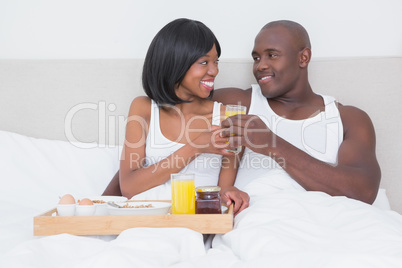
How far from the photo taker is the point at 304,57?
2.23 meters

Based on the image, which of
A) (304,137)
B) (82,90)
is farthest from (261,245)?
(82,90)

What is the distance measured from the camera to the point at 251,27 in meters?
2.51

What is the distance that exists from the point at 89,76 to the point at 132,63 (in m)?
0.24

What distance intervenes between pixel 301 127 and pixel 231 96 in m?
0.35

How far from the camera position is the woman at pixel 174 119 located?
188 cm

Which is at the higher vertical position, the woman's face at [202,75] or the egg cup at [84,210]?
the woman's face at [202,75]

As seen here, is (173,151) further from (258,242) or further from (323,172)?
(258,242)

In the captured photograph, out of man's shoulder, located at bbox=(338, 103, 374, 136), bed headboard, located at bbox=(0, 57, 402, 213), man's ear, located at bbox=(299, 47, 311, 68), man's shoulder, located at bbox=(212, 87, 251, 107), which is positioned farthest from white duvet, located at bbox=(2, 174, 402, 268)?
bed headboard, located at bbox=(0, 57, 402, 213)

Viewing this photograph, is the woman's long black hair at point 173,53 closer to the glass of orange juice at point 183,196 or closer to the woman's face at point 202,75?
the woman's face at point 202,75

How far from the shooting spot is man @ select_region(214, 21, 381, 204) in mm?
1835

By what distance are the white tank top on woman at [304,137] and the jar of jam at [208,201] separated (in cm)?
62

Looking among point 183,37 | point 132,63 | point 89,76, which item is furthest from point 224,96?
point 89,76

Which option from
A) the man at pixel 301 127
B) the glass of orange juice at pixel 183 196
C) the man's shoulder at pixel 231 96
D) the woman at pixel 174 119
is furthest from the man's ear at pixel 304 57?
the glass of orange juice at pixel 183 196

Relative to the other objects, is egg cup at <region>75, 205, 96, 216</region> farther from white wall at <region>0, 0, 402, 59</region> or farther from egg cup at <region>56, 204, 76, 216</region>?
white wall at <region>0, 0, 402, 59</region>
